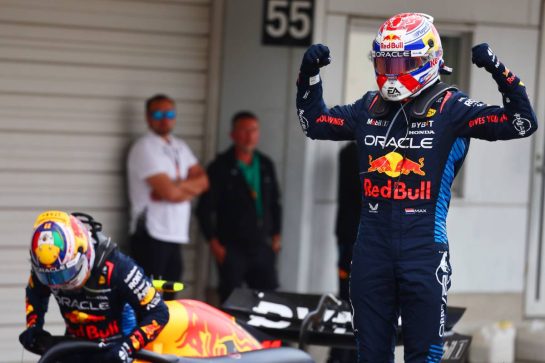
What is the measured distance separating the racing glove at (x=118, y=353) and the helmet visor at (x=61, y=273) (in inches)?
14.4

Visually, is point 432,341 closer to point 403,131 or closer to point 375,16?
point 403,131

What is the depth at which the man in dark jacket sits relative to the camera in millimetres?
10117

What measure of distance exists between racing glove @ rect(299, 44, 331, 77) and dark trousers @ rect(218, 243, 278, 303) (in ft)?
15.1

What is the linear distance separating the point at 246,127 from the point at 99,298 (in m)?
4.18

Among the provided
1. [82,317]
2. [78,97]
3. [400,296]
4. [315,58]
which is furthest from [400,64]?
[78,97]

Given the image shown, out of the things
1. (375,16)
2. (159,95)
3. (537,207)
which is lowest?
(537,207)

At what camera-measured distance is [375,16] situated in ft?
35.9

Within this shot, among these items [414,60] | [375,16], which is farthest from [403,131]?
[375,16]

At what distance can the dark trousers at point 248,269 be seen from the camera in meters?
10.1

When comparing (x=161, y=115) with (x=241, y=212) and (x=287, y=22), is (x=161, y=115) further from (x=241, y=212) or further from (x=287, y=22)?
(x=287, y=22)

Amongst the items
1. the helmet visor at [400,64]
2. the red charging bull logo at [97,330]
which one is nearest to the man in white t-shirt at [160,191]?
the red charging bull logo at [97,330]

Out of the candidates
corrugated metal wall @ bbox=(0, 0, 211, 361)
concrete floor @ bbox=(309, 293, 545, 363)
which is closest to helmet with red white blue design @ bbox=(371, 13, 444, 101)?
corrugated metal wall @ bbox=(0, 0, 211, 361)

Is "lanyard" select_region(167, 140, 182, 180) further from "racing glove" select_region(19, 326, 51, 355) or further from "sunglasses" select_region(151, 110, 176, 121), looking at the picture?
"racing glove" select_region(19, 326, 51, 355)

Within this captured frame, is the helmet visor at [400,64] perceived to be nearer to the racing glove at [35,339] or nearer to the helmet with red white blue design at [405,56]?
the helmet with red white blue design at [405,56]
